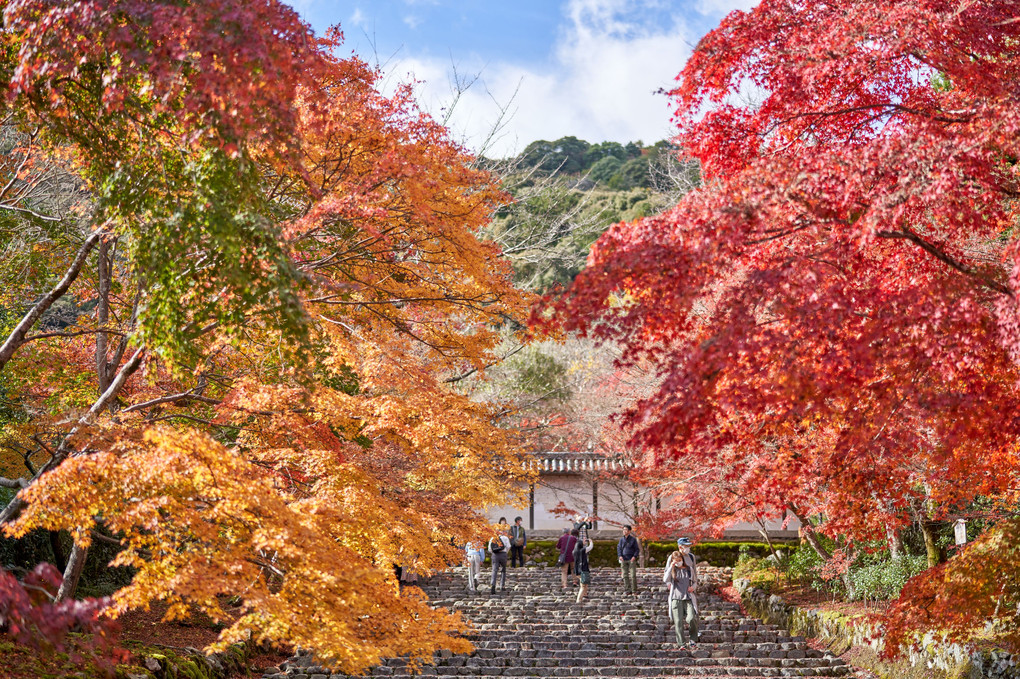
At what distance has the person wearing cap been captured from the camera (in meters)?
11.5

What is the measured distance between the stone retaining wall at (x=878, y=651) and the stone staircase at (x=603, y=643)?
1.11 feet

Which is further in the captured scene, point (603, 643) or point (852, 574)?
point (852, 574)

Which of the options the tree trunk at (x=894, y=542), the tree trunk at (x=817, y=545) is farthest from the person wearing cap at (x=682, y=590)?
the tree trunk at (x=894, y=542)

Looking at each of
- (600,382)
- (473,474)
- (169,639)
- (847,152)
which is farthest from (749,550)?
(847,152)

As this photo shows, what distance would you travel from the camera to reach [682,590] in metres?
11.6

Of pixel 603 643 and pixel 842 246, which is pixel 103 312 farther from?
pixel 603 643

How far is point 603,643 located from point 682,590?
1889 millimetres

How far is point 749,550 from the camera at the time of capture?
25.8 metres

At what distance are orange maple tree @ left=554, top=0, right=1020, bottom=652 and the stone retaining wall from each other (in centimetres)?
322

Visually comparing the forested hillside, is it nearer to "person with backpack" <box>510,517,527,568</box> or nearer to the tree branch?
the tree branch

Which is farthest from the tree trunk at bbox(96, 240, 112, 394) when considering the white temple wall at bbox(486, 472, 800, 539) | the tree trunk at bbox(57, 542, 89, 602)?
the white temple wall at bbox(486, 472, 800, 539)

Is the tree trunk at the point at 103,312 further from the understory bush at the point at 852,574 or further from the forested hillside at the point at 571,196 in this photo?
the understory bush at the point at 852,574

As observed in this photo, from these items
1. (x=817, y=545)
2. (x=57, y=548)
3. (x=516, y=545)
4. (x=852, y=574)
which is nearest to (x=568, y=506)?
(x=516, y=545)

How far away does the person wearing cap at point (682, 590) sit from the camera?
453 inches
